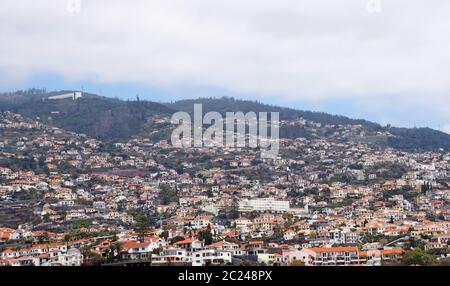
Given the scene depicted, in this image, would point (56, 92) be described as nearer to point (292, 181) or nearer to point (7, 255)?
point (292, 181)

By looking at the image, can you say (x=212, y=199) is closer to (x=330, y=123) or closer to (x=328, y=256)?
(x=328, y=256)

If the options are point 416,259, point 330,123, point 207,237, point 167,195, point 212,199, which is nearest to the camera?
point 416,259

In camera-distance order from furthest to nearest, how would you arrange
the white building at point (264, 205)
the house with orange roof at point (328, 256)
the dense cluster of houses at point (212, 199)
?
the white building at point (264, 205) < the dense cluster of houses at point (212, 199) < the house with orange roof at point (328, 256)

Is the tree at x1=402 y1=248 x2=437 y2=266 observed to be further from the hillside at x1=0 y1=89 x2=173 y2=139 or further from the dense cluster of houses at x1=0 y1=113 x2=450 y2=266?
the hillside at x1=0 y1=89 x2=173 y2=139

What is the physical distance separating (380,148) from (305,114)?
14369 millimetres

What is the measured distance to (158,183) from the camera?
3400cm

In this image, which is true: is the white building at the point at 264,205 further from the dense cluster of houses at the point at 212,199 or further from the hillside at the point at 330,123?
the hillside at the point at 330,123

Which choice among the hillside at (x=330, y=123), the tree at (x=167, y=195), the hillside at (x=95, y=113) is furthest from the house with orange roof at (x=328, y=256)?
the hillside at (x=330, y=123)

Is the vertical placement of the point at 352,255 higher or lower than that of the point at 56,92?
lower

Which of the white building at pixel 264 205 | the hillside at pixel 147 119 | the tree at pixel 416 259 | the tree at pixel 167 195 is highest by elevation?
the hillside at pixel 147 119

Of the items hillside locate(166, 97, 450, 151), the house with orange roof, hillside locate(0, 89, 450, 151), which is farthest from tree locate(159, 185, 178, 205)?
hillside locate(166, 97, 450, 151)

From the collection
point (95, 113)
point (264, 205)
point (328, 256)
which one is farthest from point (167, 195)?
point (95, 113)

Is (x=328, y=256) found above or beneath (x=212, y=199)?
above
